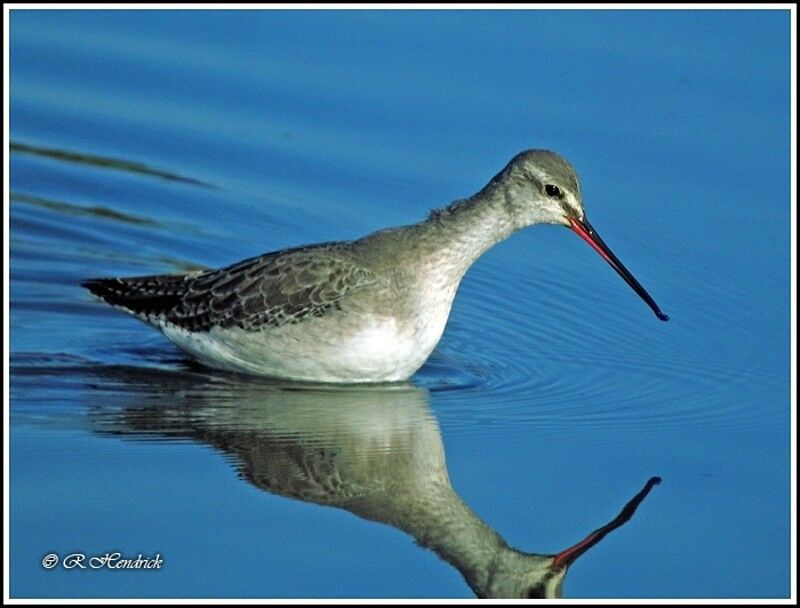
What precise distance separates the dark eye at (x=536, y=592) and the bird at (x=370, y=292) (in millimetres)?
2421

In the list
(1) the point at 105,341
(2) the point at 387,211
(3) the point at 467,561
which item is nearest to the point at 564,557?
(3) the point at 467,561

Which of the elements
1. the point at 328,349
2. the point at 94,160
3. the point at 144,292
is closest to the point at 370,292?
the point at 328,349

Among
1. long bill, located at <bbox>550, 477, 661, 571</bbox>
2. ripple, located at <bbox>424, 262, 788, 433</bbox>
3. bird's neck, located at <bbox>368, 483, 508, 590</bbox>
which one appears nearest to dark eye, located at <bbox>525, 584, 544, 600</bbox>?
long bill, located at <bbox>550, 477, 661, 571</bbox>

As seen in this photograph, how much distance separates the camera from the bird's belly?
11273 millimetres

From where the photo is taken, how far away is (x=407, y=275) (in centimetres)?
1138

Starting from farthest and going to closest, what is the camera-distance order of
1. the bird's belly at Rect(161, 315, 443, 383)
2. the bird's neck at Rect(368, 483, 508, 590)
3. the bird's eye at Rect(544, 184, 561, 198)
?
the bird's eye at Rect(544, 184, 561, 198), the bird's belly at Rect(161, 315, 443, 383), the bird's neck at Rect(368, 483, 508, 590)

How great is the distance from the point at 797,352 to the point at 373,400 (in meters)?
3.13

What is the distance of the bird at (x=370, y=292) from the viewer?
1131 centimetres

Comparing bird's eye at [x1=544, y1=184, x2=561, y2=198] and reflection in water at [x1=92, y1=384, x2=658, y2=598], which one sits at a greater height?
bird's eye at [x1=544, y1=184, x2=561, y2=198]

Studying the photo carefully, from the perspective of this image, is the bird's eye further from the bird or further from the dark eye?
the dark eye

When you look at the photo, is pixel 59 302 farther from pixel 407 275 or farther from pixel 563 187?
pixel 563 187

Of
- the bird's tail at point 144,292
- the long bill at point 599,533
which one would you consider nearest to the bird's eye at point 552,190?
the long bill at point 599,533

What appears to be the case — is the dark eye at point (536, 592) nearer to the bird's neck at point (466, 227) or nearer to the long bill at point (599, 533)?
the long bill at point (599, 533)

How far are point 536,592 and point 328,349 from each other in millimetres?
2681
